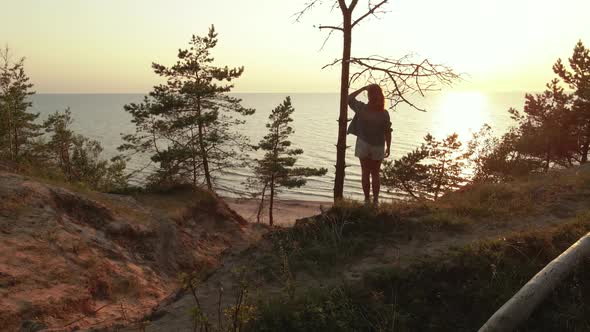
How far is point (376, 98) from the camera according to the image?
800 centimetres

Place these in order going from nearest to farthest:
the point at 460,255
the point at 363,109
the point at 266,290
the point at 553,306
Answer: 1. the point at 553,306
2. the point at 460,255
3. the point at 266,290
4. the point at 363,109

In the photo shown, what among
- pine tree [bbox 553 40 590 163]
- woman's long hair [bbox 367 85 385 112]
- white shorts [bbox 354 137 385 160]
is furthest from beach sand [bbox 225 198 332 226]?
woman's long hair [bbox 367 85 385 112]

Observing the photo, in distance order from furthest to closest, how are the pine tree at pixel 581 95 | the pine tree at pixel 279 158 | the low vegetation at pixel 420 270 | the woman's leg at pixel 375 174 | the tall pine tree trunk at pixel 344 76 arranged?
1. the pine tree at pixel 279 158
2. the pine tree at pixel 581 95
3. the tall pine tree trunk at pixel 344 76
4. the woman's leg at pixel 375 174
5. the low vegetation at pixel 420 270

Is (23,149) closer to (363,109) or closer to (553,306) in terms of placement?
(363,109)

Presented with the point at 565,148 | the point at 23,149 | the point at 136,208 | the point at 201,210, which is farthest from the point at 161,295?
the point at 23,149

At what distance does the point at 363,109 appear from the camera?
8.17 m

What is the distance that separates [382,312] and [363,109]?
4710mm

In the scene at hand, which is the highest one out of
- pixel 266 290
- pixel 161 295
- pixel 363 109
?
pixel 363 109

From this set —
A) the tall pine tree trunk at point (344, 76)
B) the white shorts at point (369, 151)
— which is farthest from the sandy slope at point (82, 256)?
the tall pine tree trunk at point (344, 76)

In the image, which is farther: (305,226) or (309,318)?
(305,226)

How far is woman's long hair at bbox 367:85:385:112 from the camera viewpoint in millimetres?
7949

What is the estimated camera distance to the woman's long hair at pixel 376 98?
313 inches

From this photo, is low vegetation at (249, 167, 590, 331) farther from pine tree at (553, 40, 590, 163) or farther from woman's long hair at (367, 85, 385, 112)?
pine tree at (553, 40, 590, 163)

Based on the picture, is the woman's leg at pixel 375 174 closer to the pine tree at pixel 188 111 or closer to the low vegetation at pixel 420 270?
the low vegetation at pixel 420 270
